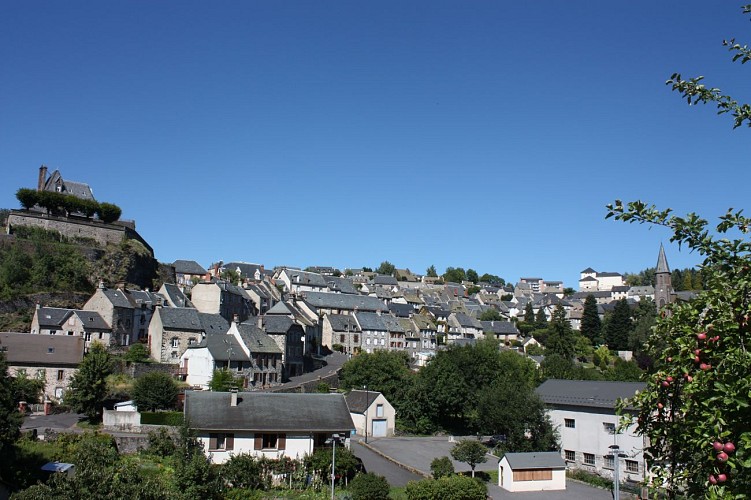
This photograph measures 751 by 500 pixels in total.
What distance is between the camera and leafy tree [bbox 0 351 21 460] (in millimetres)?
29609

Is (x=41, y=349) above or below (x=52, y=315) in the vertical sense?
below

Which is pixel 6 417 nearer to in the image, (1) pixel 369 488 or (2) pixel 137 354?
(1) pixel 369 488

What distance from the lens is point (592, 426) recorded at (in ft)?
137

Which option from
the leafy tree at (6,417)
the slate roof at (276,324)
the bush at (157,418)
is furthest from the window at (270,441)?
the slate roof at (276,324)

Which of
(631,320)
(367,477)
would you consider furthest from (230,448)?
(631,320)

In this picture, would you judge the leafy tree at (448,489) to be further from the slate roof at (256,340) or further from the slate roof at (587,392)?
the slate roof at (256,340)

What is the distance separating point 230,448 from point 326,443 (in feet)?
17.7

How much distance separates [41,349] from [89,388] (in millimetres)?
9039

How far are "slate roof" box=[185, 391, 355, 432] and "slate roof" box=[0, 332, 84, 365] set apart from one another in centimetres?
1900

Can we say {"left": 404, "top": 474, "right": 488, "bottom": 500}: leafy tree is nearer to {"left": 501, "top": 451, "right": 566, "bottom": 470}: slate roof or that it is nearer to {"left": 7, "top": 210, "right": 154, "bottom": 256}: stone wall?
{"left": 501, "top": 451, "right": 566, "bottom": 470}: slate roof

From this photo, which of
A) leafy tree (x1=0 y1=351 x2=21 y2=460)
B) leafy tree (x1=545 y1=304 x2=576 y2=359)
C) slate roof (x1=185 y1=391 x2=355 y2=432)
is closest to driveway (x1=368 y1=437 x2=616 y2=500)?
slate roof (x1=185 y1=391 x2=355 y2=432)

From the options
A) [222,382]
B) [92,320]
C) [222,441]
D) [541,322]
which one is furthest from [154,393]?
[541,322]

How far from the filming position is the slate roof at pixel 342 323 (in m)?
85.1

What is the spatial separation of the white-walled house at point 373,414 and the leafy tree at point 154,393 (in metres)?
14.3
